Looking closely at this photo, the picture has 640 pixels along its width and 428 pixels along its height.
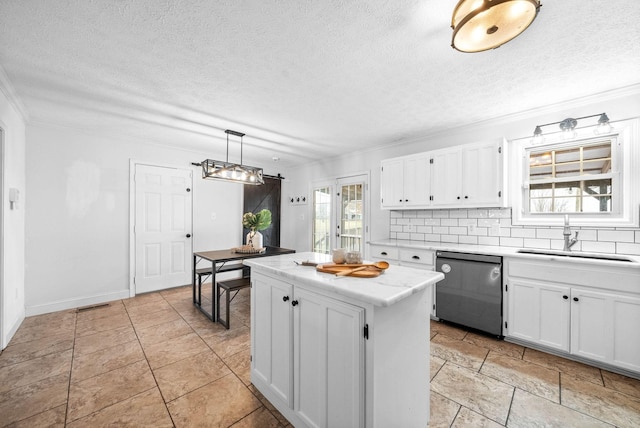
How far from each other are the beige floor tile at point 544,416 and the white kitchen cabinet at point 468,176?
1855 millimetres

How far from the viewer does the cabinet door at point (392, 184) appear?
369 cm

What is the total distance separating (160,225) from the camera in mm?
4250

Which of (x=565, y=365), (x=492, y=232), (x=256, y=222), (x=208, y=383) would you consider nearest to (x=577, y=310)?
(x=565, y=365)

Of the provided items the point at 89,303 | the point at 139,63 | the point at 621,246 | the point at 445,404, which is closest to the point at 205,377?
the point at 445,404

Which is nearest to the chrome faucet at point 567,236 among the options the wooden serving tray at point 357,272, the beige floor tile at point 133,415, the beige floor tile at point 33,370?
the wooden serving tray at point 357,272

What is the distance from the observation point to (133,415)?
1.65 metres

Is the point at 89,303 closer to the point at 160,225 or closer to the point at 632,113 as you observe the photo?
the point at 160,225

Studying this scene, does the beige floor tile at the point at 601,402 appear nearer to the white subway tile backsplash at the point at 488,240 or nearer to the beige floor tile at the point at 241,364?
the white subway tile backsplash at the point at 488,240

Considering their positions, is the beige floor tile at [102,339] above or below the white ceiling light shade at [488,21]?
below

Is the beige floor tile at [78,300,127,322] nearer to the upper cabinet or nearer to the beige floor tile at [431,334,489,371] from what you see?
the beige floor tile at [431,334,489,371]

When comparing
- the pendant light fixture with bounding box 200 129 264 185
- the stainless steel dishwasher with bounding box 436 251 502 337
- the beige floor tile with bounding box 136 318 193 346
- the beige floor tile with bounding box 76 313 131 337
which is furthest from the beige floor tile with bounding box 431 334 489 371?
the beige floor tile with bounding box 76 313 131 337

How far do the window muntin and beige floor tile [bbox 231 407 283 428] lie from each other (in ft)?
10.9

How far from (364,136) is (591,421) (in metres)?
3.46

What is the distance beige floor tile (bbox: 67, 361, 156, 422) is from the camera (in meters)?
1.73
